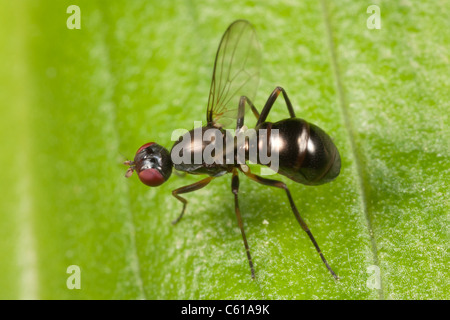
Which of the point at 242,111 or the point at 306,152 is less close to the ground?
the point at 242,111

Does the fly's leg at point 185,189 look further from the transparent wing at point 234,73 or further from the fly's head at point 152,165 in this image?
the transparent wing at point 234,73

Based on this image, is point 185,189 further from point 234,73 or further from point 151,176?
point 234,73

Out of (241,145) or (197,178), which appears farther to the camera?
(197,178)

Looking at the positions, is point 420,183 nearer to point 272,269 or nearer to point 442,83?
point 442,83

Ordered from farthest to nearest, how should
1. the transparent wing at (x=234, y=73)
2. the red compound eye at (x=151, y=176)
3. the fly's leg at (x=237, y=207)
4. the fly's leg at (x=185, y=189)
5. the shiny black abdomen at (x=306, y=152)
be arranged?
the transparent wing at (x=234, y=73), the fly's leg at (x=185, y=189), the red compound eye at (x=151, y=176), the fly's leg at (x=237, y=207), the shiny black abdomen at (x=306, y=152)

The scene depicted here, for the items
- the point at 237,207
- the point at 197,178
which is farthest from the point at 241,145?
the point at 197,178

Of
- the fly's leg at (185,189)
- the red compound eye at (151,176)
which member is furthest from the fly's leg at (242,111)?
the red compound eye at (151,176)
